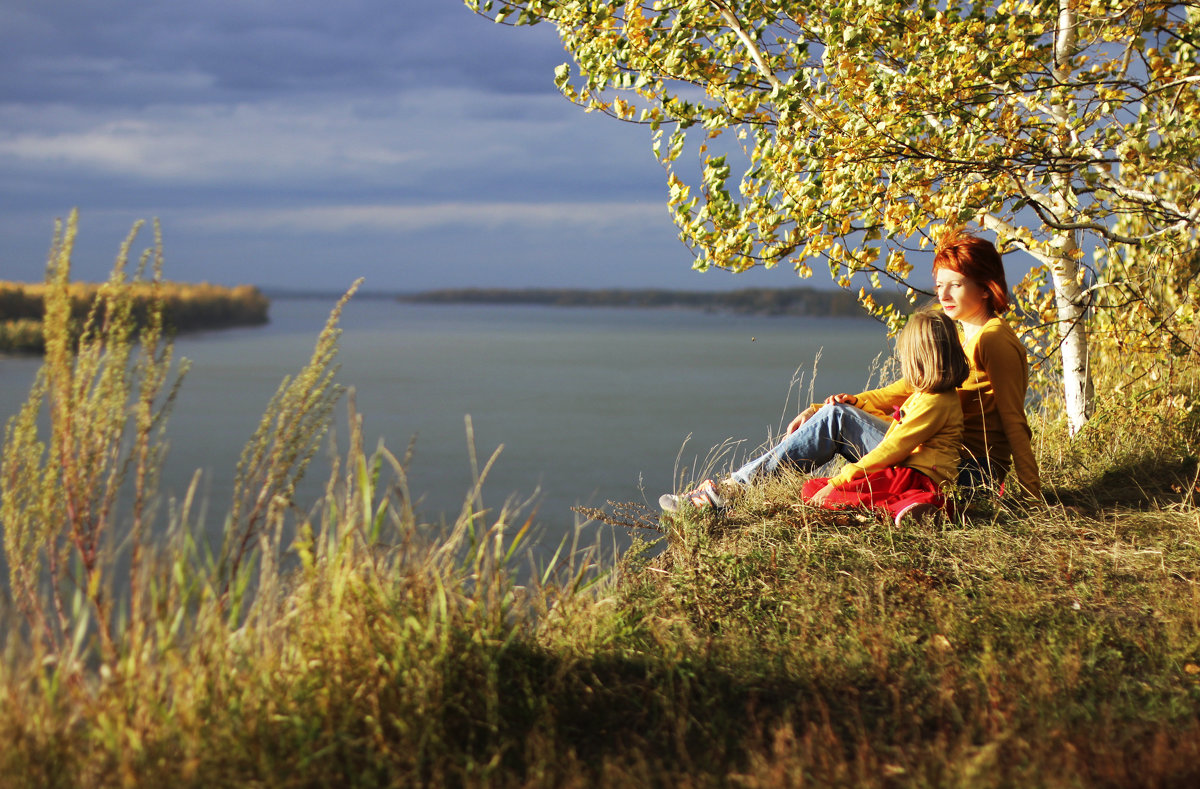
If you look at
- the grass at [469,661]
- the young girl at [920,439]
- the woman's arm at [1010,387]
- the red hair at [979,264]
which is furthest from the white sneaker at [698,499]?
the red hair at [979,264]

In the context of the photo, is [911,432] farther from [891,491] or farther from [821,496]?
[821,496]

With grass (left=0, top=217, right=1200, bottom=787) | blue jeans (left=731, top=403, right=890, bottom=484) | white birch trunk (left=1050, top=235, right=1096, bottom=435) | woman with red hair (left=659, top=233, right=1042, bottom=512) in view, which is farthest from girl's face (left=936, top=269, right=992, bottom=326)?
white birch trunk (left=1050, top=235, right=1096, bottom=435)

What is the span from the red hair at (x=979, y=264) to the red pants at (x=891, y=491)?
3.28 feet

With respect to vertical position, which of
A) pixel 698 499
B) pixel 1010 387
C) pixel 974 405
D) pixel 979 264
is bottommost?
pixel 698 499

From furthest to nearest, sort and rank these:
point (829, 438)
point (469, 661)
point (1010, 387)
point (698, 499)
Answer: point (698, 499)
point (829, 438)
point (1010, 387)
point (469, 661)

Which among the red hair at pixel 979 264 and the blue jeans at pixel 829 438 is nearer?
the red hair at pixel 979 264

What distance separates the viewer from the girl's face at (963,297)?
4.68 meters

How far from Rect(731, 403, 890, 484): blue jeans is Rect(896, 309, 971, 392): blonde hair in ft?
1.48

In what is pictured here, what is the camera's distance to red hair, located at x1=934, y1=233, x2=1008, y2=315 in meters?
4.67

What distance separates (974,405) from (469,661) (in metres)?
3.16

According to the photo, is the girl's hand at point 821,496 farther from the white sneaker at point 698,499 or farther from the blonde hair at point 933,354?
the blonde hair at point 933,354

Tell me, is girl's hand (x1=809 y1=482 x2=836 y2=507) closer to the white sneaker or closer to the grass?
the white sneaker

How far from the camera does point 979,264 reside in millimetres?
4680

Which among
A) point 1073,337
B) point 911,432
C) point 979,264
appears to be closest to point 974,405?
point 911,432
